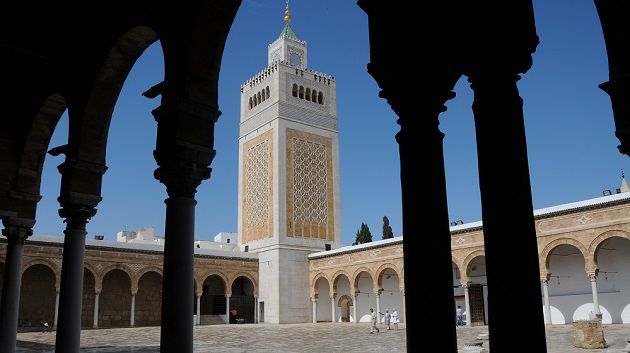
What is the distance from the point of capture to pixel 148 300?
3112 cm

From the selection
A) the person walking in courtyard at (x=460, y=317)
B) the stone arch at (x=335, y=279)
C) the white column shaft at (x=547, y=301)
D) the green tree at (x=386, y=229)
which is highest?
the green tree at (x=386, y=229)

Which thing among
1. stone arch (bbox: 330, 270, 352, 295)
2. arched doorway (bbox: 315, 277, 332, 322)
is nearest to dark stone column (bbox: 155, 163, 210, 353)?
stone arch (bbox: 330, 270, 352, 295)

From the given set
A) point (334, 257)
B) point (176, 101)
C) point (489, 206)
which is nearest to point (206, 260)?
point (334, 257)

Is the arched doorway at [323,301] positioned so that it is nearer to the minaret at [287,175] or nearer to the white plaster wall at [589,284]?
the minaret at [287,175]

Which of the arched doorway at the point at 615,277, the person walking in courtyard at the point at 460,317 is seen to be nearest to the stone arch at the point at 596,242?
the arched doorway at the point at 615,277

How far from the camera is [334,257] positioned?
31844mm

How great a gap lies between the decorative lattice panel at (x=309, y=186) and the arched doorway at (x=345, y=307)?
4.11 meters

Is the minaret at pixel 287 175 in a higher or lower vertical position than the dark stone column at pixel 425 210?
higher

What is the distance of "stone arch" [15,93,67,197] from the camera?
7703 millimetres

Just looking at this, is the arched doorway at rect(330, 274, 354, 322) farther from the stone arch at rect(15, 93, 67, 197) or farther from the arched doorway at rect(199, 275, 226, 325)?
the stone arch at rect(15, 93, 67, 197)

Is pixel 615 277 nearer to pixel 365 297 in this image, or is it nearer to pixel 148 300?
pixel 365 297

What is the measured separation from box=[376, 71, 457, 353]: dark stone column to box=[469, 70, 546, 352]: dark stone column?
1.30ft

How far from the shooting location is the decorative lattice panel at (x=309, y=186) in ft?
113

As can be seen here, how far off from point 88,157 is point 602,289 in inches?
800
